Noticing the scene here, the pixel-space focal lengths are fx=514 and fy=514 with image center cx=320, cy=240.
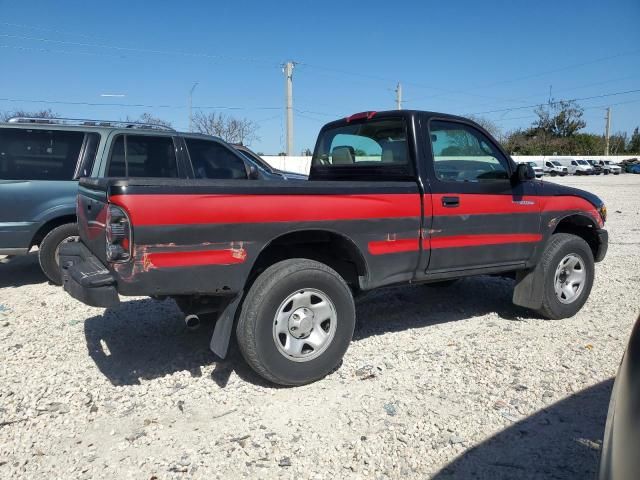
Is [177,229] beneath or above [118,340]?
above

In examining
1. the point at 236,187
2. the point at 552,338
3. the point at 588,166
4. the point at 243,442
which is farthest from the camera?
the point at 588,166

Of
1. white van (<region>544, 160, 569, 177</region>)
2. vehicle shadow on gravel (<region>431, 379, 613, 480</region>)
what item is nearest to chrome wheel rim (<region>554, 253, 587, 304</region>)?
vehicle shadow on gravel (<region>431, 379, 613, 480</region>)

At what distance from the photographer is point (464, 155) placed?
14.9ft

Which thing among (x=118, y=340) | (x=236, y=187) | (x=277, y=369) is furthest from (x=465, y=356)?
(x=118, y=340)

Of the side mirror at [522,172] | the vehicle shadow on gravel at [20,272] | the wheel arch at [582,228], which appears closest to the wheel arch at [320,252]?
the side mirror at [522,172]

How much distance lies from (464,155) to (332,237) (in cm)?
160

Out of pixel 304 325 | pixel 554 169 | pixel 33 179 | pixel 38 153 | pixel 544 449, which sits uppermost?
pixel 554 169

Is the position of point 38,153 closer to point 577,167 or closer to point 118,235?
point 118,235

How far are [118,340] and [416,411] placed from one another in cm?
270

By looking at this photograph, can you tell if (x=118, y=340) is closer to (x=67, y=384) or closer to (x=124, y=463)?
(x=67, y=384)

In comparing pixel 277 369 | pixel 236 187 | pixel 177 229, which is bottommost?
pixel 277 369

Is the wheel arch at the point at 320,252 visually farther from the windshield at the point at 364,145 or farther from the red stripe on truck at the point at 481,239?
the windshield at the point at 364,145

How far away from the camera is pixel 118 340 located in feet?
14.8

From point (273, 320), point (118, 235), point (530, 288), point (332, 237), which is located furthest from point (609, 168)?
point (118, 235)
